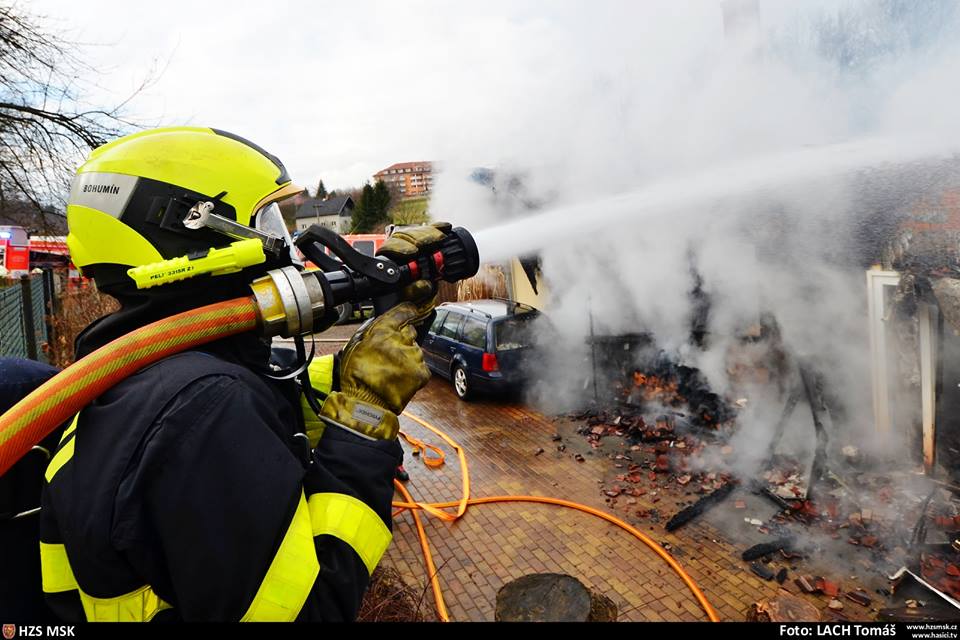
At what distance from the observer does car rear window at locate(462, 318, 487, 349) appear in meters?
9.03

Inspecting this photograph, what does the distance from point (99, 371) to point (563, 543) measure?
472cm

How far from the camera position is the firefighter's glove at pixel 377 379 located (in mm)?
1691

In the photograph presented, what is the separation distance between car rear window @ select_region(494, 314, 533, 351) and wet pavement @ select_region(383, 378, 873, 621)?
1.82 meters

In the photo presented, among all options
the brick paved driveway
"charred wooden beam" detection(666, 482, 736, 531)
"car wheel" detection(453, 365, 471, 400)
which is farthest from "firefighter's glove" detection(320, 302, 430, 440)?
"car wheel" detection(453, 365, 471, 400)

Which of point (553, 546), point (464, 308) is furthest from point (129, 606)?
point (464, 308)

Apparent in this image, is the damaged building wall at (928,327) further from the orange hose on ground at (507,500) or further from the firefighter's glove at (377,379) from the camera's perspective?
the firefighter's glove at (377,379)

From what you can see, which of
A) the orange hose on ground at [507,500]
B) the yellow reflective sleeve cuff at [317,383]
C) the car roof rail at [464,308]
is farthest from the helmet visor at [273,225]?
the car roof rail at [464,308]

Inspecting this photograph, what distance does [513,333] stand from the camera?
902 cm

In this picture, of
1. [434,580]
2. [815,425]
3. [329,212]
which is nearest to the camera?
[434,580]

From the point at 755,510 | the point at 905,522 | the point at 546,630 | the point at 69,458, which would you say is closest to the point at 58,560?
the point at 69,458

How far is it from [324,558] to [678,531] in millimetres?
4783

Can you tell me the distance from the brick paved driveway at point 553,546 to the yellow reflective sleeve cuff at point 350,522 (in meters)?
3.30

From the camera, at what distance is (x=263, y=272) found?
67.6 inches

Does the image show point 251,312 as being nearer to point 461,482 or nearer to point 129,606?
point 129,606
